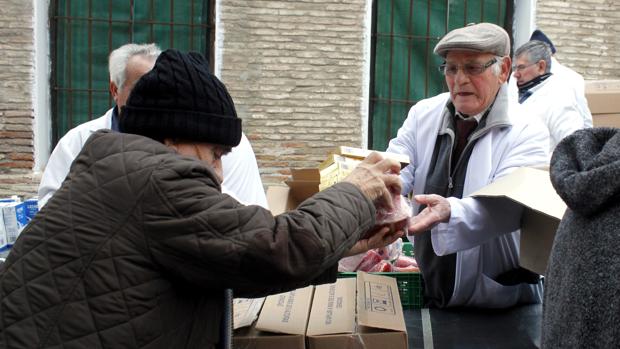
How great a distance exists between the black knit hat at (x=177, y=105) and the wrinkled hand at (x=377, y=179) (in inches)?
16.9

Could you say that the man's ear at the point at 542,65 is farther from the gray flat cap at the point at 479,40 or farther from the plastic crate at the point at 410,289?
the plastic crate at the point at 410,289

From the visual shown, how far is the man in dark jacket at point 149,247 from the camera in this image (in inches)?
58.7

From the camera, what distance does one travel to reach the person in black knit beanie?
1464mm

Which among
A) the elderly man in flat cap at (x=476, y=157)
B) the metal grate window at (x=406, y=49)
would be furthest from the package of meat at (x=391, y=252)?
the metal grate window at (x=406, y=49)

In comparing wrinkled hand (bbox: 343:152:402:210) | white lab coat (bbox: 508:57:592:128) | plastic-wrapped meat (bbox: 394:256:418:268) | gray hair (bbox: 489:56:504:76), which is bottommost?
plastic-wrapped meat (bbox: 394:256:418:268)

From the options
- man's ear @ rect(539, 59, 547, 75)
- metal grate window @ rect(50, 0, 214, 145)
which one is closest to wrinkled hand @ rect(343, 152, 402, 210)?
man's ear @ rect(539, 59, 547, 75)

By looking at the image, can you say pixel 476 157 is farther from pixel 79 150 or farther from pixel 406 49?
pixel 406 49

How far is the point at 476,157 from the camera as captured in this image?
9.42 ft

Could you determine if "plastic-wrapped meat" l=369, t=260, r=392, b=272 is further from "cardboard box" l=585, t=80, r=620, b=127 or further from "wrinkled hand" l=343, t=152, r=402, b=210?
"cardboard box" l=585, t=80, r=620, b=127

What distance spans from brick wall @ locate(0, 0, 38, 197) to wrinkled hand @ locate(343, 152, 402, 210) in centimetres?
589

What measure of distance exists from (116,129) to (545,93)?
3.87 metres

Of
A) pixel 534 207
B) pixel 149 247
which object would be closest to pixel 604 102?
pixel 534 207

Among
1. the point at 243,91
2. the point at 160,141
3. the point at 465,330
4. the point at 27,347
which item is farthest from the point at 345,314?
the point at 243,91

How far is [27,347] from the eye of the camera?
1.49 metres
